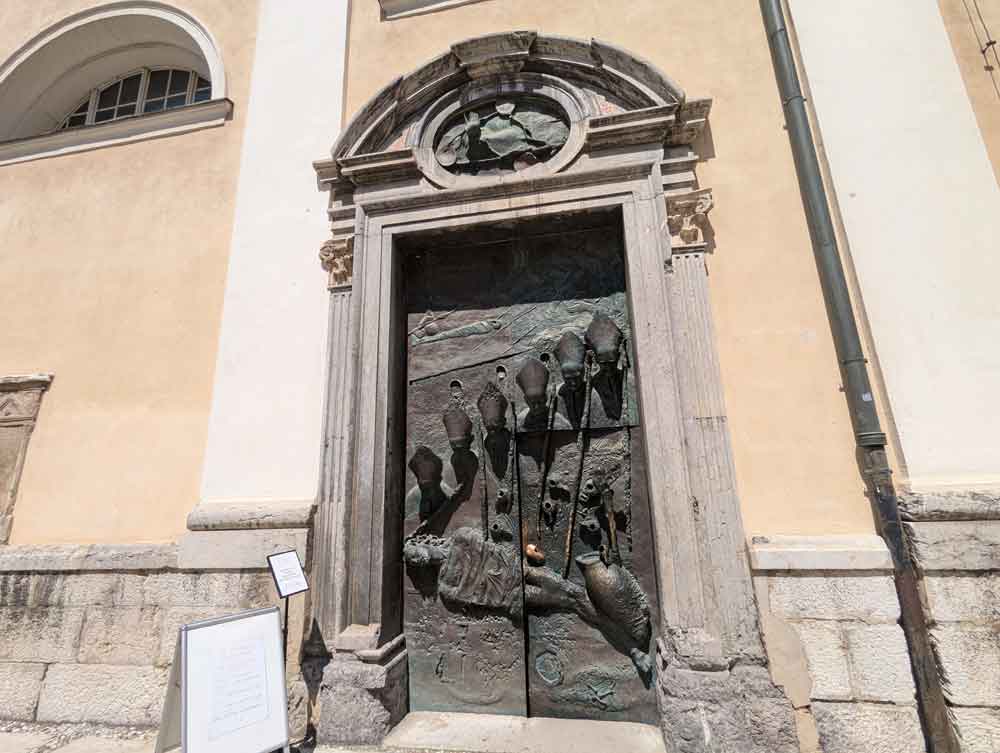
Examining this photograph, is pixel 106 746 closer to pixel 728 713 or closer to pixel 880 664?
pixel 728 713

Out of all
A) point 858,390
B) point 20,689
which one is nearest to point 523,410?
point 858,390

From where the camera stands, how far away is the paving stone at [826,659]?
255cm

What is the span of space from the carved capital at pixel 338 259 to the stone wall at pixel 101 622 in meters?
2.00

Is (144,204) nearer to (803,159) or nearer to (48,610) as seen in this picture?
(48,610)

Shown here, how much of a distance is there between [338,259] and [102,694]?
10.4 feet

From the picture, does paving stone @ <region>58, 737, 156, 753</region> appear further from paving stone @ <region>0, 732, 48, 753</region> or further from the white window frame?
the white window frame

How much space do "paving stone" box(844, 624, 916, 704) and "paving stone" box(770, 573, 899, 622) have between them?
0.07m

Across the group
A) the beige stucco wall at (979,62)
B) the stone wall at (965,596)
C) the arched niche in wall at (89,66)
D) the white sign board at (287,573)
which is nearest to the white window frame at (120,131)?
the arched niche in wall at (89,66)

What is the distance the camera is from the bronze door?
312 centimetres

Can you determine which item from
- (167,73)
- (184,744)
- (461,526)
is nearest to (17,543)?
(184,744)

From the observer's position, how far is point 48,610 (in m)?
3.49

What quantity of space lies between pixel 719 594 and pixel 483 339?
2138 millimetres

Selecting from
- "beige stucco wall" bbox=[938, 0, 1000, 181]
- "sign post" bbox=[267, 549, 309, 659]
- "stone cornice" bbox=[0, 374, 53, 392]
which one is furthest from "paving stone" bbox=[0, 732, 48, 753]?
"beige stucco wall" bbox=[938, 0, 1000, 181]

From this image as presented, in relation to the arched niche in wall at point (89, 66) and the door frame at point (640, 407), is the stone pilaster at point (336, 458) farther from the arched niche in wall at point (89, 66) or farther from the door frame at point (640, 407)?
the arched niche in wall at point (89, 66)
